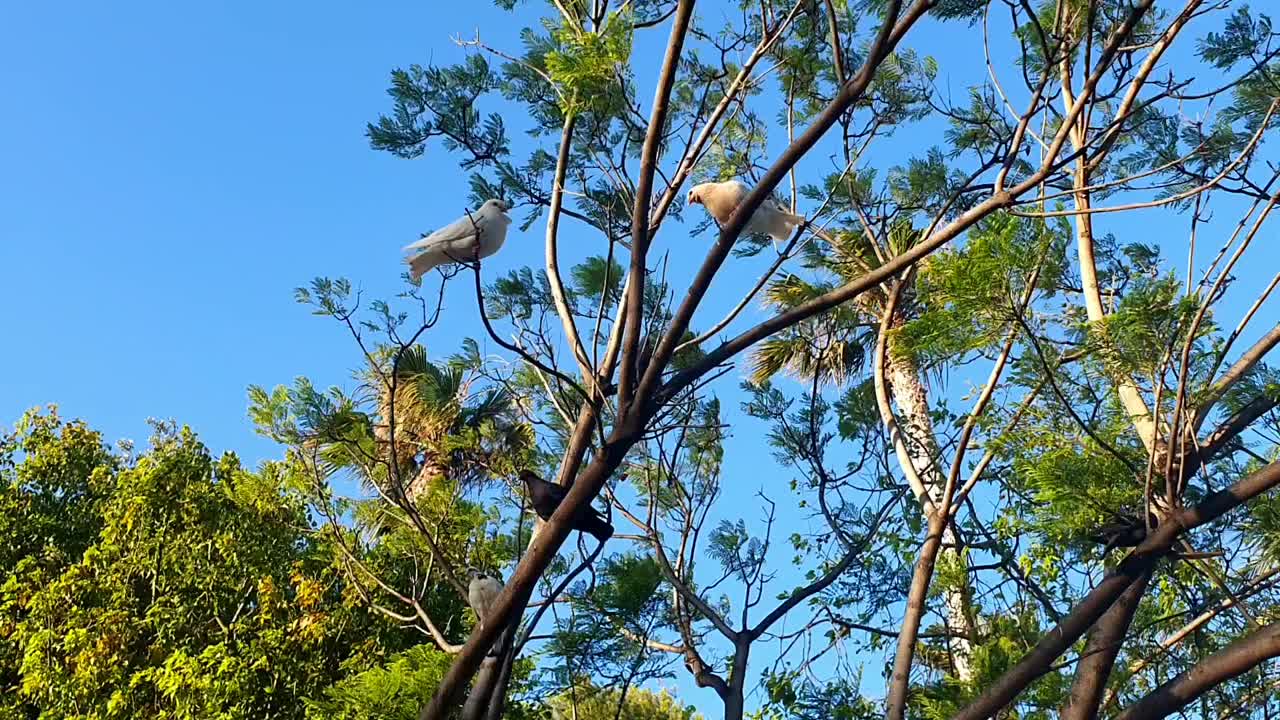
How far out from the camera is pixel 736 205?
533 centimetres

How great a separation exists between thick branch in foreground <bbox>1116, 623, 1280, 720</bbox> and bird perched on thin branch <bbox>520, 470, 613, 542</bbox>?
1.90 m

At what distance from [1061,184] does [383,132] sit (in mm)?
3596

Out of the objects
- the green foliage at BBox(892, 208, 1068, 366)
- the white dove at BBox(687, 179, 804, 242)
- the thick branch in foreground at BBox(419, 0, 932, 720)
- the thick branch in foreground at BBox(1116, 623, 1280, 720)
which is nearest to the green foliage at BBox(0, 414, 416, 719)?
the white dove at BBox(687, 179, 804, 242)

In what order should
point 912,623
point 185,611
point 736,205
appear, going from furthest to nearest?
point 185,611
point 736,205
point 912,623

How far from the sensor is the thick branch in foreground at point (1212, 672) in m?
3.71

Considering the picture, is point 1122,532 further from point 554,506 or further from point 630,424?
point 554,506

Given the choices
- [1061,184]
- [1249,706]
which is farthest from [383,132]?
[1249,706]

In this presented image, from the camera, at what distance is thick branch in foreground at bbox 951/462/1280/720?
4.03m

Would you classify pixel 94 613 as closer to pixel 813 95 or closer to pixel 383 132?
pixel 383 132

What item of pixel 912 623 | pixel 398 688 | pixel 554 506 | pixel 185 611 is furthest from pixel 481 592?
pixel 185 611

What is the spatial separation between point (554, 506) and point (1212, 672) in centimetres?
225

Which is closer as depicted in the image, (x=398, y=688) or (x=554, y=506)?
(x=554, y=506)

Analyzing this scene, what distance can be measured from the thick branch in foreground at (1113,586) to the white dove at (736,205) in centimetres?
201

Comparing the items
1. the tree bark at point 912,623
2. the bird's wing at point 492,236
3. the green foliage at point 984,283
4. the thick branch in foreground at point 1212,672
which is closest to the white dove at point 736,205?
the green foliage at point 984,283
